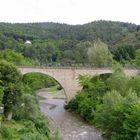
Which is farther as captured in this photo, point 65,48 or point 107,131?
point 65,48

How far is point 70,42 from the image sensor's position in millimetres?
141000

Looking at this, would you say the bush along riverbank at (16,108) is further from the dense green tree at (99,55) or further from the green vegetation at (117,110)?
the dense green tree at (99,55)

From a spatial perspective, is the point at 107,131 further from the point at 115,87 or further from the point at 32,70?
the point at 32,70

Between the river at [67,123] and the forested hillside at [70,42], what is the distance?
25.3m

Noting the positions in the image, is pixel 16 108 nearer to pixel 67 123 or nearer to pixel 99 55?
pixel 67 123

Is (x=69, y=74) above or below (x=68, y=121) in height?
above

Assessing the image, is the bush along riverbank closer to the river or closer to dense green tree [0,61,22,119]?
dense green tree [0,61,22,119]

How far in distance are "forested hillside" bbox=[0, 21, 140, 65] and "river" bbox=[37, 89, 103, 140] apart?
25257 mm

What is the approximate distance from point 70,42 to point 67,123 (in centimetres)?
9550

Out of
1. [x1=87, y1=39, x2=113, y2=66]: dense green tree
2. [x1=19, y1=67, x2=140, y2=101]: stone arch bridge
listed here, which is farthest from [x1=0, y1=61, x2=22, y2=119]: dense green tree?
[x1=87, y1=39, x2=113, y2=66]: dense green tree

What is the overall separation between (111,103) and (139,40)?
82.3 m

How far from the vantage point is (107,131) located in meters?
36.6

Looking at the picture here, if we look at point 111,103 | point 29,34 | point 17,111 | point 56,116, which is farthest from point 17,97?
point 29,34

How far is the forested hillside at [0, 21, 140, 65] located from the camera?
333 feet
